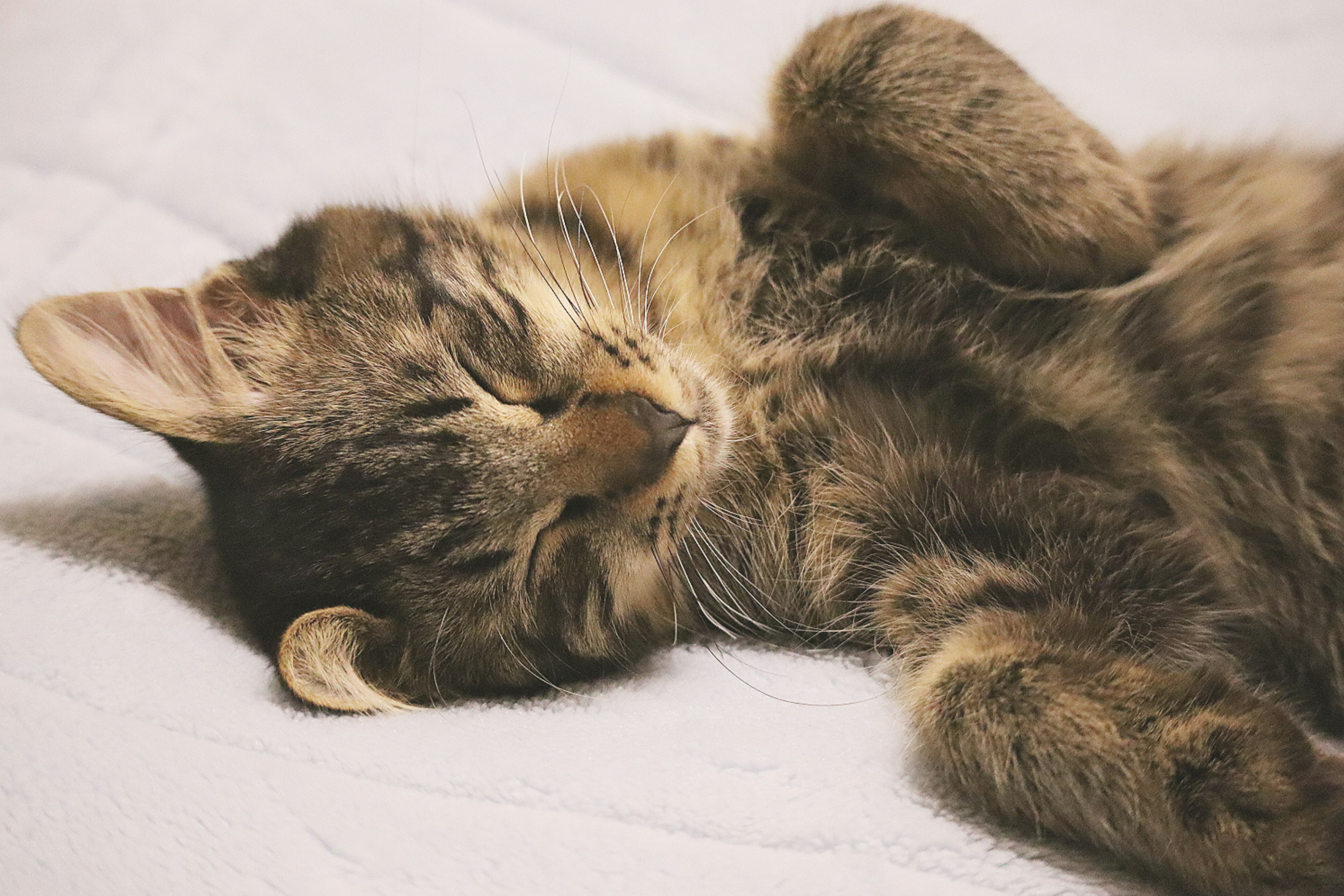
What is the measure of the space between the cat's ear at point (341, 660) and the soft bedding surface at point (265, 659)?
0.12 ft

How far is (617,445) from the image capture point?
963 mm

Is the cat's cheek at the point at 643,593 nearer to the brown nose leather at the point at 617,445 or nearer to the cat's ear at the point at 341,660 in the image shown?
the brown nose leather at the point at 617,445

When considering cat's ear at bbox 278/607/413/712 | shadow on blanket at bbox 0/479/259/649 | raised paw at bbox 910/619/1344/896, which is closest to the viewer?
raised paw at bbox 910/619/1344/896

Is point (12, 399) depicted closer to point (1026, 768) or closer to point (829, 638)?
point (829, 638)

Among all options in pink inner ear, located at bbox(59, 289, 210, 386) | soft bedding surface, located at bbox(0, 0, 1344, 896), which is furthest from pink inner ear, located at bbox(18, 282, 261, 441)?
soft bedding surface, located at bbox(0, 0, 1344, 896)

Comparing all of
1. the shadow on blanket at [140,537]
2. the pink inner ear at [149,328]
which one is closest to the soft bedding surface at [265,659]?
the shadow on blanket at [140,537]

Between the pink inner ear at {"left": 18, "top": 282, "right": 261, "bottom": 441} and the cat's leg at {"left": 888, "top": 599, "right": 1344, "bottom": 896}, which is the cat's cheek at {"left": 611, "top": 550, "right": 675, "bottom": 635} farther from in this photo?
the pink inner ear at {"left": 18, "top": 282, "right": 261, "bottom": 441}

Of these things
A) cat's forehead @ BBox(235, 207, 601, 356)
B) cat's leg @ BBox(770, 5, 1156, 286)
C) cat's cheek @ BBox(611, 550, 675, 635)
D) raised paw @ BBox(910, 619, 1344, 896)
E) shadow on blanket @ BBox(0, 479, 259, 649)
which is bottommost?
shadow on blanket @ BBox(0, 479, 259, 649)

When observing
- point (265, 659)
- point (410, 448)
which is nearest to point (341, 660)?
point (265, 659)

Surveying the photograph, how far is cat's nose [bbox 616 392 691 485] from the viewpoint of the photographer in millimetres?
969

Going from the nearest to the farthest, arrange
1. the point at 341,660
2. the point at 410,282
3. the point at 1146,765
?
the point at 1146,765
the point at 341,660
the point at 410,282

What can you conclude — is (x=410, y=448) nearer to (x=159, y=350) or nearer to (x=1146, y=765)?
(x=159, y=350)

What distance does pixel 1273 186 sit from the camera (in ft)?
3.72

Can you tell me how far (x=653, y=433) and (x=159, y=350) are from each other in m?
0.56
